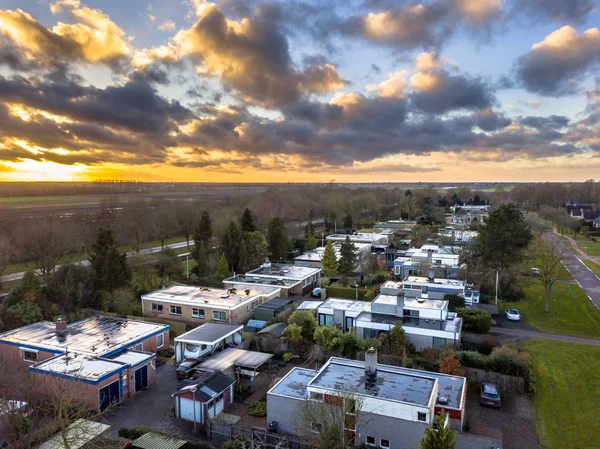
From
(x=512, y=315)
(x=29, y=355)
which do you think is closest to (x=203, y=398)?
(x=29, y=355)

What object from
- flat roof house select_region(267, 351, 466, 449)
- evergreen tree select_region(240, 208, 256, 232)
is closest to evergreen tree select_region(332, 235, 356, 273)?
evergreen tree select_region(240, 208, 256, 232)

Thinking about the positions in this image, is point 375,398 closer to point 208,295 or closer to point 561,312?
point 208,295

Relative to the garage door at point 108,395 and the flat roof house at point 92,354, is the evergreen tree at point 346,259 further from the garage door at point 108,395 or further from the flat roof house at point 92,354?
the garage door at point 108,395

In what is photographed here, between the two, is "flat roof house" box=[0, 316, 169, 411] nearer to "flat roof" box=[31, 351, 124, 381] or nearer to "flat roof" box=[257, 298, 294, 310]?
"flat roof" box=[31, 351, 124, 381]

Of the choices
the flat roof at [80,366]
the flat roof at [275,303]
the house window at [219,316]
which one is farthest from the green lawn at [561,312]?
the flat roof at [80,366]

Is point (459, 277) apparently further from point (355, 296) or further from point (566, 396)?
point (566, 396)

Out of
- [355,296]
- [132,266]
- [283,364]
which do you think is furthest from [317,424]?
[132,266]
